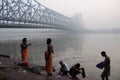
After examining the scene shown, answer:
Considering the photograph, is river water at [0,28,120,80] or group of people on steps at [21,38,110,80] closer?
group of people on steps at [21,38,110,80]

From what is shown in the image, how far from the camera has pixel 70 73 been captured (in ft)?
32.1

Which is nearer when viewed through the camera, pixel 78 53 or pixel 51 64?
pixel 51 64

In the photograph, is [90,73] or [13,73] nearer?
[13,73]

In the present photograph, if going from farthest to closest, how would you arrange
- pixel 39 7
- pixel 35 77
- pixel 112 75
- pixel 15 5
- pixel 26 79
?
pixel 39 7 < pixel 15 5 < pixel 112 75 < pixel 35 77 < pixel 26 79

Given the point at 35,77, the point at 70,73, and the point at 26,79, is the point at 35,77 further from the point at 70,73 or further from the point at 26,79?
the point at 70,73

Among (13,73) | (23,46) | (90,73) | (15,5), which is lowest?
(90,73)

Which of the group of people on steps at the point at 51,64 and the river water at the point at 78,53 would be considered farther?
the river water at the point at 78,53

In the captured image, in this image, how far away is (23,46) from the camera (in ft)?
31.9

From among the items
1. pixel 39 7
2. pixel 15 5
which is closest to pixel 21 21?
pixel 15 5

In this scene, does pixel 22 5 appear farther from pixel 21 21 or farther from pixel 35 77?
pixel 35 77

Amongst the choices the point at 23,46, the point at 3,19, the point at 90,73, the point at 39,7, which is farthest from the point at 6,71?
the point at 39,7

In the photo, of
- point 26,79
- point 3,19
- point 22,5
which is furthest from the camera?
point 22,5

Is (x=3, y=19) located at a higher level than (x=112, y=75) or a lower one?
higher

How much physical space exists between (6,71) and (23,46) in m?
1.63
